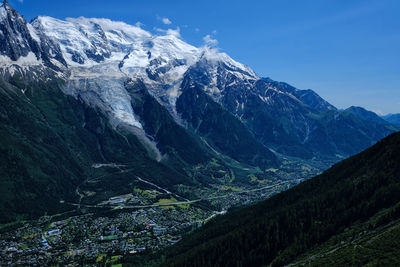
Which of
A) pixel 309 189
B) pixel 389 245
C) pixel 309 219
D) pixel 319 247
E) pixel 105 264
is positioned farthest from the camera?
pixel 309 189

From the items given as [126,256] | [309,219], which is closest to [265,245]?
[309,219]

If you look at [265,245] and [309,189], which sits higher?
[309,189]

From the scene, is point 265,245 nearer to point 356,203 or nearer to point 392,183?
point 356,203

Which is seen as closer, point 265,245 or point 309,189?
point 265,245

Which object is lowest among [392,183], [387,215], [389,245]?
[389,245]

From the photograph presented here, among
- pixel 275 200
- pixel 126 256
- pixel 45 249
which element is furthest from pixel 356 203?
pixel 45 249

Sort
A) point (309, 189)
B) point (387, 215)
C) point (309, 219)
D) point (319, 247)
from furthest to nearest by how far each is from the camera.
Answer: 1. point (309, 189)
2. point (309, 219)
3. point (319, 247)
4. point (387, 215)

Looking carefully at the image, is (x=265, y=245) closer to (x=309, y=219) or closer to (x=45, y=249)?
(x=309, y=219)
